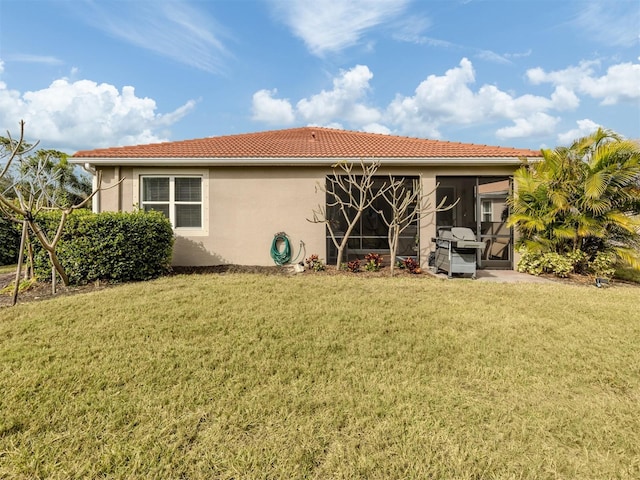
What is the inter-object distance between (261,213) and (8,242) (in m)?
9.04

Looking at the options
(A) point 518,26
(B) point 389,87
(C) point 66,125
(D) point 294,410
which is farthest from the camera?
(C) point 66,125

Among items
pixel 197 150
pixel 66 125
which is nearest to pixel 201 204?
pixel 197 150

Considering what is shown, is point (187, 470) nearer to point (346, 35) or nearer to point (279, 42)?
point (346, 35)

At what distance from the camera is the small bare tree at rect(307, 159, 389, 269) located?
819cm

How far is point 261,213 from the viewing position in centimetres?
915

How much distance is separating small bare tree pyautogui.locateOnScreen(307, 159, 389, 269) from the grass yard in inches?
133

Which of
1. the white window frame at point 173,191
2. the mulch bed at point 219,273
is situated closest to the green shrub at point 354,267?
the mulch bed at point 219,273

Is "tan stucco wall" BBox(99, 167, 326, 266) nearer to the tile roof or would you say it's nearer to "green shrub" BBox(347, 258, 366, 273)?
the tile roof

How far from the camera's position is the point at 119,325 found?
425cm

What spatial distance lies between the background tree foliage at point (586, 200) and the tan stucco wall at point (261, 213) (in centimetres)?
128

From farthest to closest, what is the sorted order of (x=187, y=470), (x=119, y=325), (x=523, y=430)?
(x=119, y=325)
(x=523, y=430)
(x=187, y=470)

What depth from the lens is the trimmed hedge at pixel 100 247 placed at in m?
6.51

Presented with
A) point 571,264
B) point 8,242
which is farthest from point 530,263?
point 8,242

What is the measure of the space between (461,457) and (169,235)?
23.9ft
